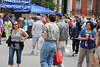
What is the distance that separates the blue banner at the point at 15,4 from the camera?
1884 cm

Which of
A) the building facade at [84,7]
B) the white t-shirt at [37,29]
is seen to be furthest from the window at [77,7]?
the white t-shirt at [37,29]

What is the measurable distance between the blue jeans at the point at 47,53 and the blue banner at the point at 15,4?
40.8 feet

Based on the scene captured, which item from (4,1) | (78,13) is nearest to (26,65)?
(4,1)

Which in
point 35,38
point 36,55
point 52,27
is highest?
point 52,27

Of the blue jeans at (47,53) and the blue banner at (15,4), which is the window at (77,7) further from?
the blue jeans at (47,53)

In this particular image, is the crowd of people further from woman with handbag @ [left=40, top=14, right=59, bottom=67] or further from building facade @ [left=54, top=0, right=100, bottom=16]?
building facade @ [left=54, top=0, right=100, bottom=16]

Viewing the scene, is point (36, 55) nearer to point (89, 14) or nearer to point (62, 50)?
point (62, 50)

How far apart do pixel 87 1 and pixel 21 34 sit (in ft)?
120

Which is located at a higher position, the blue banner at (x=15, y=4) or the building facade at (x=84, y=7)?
the blue banner at (x=15, y=4)

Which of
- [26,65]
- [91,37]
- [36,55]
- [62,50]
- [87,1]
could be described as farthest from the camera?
[87,1]

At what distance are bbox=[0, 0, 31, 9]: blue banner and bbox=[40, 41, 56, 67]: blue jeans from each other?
40.8 feet

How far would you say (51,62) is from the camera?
7055 mm

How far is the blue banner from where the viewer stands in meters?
18.8

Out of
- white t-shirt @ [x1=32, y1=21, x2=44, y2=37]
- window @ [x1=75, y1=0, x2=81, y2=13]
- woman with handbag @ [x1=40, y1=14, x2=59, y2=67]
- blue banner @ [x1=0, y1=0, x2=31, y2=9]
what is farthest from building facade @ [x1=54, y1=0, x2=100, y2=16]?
woman with handbag @ [x1=40, y1=14, x2=59, y2=67]
